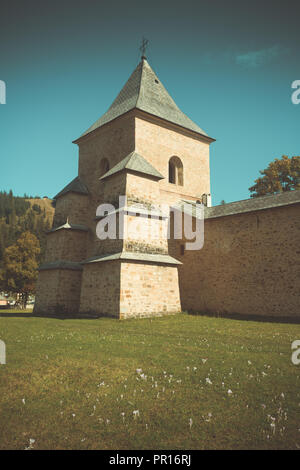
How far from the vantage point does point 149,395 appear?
14.2 feet

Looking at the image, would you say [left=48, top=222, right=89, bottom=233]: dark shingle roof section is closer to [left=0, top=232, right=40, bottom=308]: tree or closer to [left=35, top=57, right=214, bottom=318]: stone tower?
[left=35, top=57, right=214, bottom=318]: stone tower

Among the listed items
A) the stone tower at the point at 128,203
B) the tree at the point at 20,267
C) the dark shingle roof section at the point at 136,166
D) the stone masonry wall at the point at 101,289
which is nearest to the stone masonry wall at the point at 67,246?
the stone tower at the point at 128,203

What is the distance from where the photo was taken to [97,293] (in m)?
14.7

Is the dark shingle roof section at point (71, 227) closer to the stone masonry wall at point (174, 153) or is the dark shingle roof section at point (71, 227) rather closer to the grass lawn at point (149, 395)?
the stone masonry wall at point (174, 153)

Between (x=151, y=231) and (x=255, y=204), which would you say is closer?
(x=151, y=231)

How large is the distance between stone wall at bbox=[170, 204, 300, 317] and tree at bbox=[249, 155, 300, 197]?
1225 centimetres

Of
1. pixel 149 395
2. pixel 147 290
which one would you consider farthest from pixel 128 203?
pixel 149 395

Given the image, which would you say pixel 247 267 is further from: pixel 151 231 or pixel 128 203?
pixel 128 203

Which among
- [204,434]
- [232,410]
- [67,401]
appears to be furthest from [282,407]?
[67,401]

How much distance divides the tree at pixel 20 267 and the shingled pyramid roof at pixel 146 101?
16290 mm

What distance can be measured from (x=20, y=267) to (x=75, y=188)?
15847mm

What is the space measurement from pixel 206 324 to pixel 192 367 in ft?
20.8

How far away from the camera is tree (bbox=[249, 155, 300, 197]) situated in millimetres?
25908

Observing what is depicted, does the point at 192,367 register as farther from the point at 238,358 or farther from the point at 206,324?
the point at 206,324
